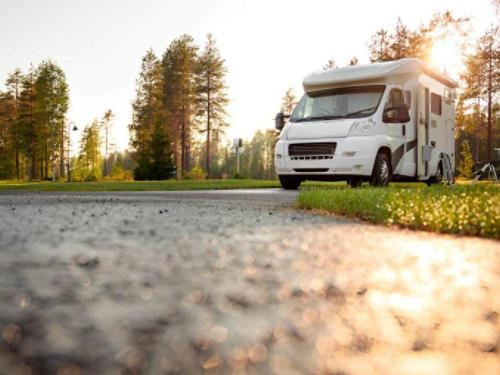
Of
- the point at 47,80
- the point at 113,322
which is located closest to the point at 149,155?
the point at 47,80

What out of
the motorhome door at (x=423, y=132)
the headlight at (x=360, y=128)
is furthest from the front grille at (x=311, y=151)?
the motorhome door at (x=423, y=132)

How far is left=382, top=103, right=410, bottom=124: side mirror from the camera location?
14.5m

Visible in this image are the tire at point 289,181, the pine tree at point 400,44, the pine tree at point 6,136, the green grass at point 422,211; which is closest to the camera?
the green grass at point 422,211

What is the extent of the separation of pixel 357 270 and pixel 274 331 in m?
1.53

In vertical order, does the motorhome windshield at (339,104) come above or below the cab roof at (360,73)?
below

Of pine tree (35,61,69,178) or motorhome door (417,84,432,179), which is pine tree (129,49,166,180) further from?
motorhome door (417,84,432,179)

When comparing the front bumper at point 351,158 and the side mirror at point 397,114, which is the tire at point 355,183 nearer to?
the front bumper at point 351,158

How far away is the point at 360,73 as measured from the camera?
15.0 metres

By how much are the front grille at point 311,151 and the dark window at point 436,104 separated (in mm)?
4228

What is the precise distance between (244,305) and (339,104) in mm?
13163

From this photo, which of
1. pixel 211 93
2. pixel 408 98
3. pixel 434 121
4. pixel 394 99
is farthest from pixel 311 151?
pixel 211 93

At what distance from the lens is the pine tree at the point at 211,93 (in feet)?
191

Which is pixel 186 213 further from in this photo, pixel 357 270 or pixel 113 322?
pixel 113 322

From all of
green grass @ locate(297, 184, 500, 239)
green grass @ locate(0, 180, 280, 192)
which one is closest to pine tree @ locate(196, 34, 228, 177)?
green grass @ locate(0, 180, 280, 192)
